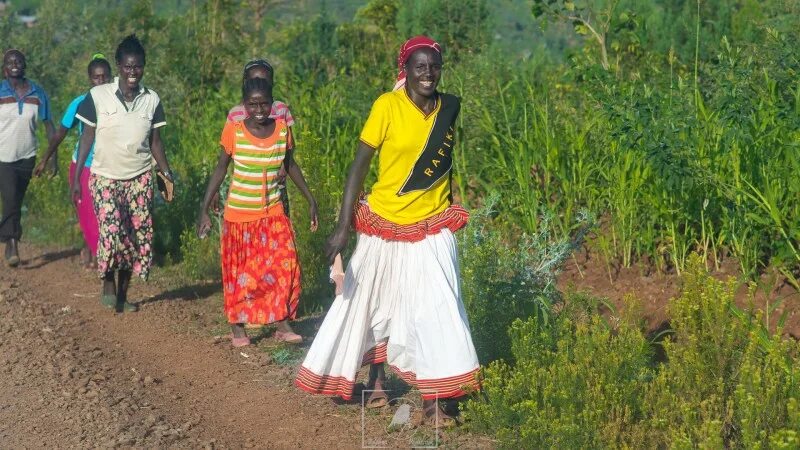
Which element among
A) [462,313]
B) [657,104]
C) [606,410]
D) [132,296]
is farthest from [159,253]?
[606,410]

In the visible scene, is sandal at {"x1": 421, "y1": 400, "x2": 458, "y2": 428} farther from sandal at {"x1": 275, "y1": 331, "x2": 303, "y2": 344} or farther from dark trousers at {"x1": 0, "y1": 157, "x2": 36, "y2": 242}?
dark trousers at {"x1": 0, "y1": 157, "x2": 36, "y2": 242}

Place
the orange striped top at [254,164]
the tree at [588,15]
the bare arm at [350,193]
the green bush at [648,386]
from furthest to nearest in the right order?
the tree at [588,15]
the orange striped top at [254,164]
the bare arm at [350,193]
the green bush at [648,386]

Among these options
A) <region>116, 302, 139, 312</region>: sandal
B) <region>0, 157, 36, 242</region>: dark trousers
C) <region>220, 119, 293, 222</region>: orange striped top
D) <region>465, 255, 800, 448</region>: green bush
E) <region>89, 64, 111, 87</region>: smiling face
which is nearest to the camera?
<region>465, 255, 800, 448</region>: green bush

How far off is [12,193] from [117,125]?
9.90 feet

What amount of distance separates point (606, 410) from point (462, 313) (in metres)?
0.87

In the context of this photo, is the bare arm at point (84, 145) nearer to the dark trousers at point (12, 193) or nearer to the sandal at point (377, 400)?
the dark trousers at point (12, 193)

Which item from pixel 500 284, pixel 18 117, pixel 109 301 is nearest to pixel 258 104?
pixel 500 284

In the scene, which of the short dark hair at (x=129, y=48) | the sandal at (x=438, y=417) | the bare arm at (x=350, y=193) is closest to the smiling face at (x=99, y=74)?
the short dark hair at (x=129, y=48)

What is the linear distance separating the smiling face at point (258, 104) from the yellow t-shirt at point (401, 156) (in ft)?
6.03

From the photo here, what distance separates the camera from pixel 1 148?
452 inches

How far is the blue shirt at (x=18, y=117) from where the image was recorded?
11414 mm

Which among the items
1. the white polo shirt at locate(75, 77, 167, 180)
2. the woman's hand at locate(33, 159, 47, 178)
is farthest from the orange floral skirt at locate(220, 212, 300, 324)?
the woman's hand at locate(33, 159, 47, 178)

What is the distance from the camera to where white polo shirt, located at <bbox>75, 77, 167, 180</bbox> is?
902cm

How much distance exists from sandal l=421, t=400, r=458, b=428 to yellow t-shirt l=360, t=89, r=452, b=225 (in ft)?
2.98
